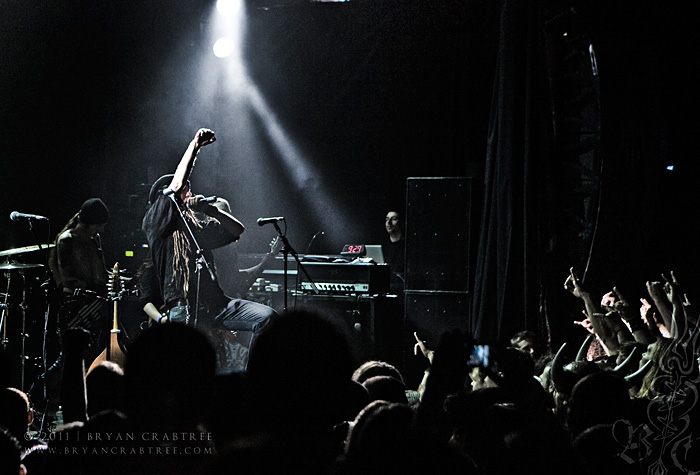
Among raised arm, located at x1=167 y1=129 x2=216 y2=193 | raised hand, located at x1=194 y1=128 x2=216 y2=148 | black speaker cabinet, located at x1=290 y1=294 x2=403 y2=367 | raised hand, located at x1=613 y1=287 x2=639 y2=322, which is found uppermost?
raised hand, located at x1=194 y1=128 x2=216 y2=148

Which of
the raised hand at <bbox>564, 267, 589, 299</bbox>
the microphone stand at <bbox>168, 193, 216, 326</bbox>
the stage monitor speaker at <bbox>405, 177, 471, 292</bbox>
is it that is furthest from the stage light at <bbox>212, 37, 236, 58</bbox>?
the raised hand at <bbox>564, 267, 589, 299</bbox>

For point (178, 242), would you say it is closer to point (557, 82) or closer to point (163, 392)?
point (557, 82)

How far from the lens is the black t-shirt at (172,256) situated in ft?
16.5

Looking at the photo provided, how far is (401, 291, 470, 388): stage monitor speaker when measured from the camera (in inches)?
252

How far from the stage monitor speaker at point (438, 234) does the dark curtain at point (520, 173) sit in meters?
1.10

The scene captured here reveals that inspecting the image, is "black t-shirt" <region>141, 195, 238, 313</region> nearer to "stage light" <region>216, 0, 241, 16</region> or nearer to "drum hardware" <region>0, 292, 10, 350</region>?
"drum hardware" <region>0, 292, 10, 350</region>

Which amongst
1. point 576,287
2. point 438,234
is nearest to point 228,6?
point 438,234

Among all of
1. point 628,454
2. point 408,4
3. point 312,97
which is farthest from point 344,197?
point 628,454

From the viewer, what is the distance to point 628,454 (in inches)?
74.3

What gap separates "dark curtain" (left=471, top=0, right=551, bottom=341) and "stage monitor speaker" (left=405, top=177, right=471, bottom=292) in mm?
1101

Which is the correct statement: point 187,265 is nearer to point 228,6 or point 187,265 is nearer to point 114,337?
point 114,337

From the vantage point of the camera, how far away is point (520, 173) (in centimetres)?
504

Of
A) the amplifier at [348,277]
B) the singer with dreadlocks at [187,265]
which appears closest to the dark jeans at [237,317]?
the singer with dreadlocks at [187,265]

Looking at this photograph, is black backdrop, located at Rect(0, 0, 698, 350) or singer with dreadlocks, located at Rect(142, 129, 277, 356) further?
singer with dreadlocks, located at Rect(142, 129, 277, 356)
